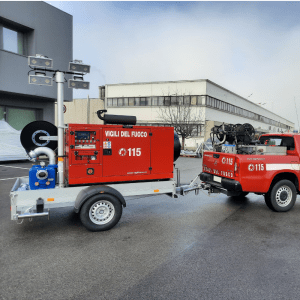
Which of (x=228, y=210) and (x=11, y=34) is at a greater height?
(x=11, y=34)

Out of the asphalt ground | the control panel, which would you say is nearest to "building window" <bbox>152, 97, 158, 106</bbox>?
the asphalt ground

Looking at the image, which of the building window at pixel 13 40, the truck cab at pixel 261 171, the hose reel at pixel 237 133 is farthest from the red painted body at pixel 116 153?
the building window at pixel 13 40

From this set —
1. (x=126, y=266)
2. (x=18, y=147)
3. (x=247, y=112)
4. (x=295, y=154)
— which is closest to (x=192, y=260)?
(x=126, y=266)

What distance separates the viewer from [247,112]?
6025 cm

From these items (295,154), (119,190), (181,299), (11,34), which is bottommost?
(181,299)

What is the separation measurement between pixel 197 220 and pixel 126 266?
104 inches

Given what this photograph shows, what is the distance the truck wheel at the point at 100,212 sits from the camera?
5.28 metres

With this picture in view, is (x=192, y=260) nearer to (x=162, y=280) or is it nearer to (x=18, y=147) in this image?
(x=162, y=280)

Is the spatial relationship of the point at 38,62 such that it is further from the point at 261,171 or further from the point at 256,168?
the point at 261,171

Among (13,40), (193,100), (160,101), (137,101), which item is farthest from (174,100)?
(13,40)

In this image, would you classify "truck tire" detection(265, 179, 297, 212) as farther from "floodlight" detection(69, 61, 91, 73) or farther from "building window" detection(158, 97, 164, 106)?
"building window" detection(158, 97, 164, 106)

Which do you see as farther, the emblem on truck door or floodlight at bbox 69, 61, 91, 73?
the emblem on truck door

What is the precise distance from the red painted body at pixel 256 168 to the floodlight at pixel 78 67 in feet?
12.7

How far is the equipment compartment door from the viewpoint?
5.67 metres
